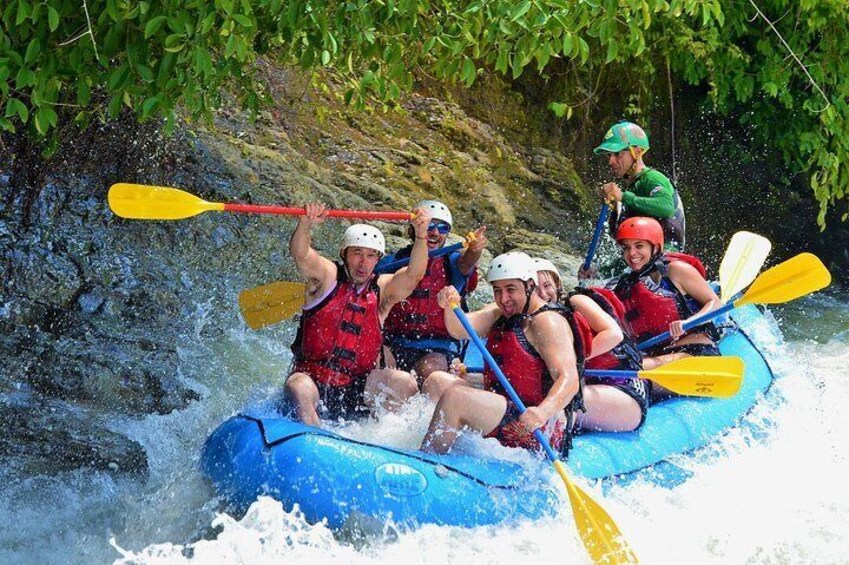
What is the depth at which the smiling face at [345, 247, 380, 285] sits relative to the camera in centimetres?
501

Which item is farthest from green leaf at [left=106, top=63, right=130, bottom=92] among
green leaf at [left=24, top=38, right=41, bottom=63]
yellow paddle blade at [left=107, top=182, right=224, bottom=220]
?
yellow paddle blade at [left=107, top=182, right=224, bottom=220]

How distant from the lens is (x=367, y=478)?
4.15 m

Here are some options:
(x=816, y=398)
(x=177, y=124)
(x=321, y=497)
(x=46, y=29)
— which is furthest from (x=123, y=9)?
(x=816, y=398)

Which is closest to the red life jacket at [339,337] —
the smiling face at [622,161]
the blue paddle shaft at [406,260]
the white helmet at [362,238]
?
the white helmet at [362,238]

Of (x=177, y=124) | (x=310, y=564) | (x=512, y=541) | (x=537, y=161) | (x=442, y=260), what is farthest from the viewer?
(x=537, y=161)

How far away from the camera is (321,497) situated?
4125mm

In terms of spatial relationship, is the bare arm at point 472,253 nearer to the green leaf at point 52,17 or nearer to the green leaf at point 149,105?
the green leaf at point 149,105

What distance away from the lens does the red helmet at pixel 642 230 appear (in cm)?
554

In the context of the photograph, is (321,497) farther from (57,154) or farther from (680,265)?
(57,154)

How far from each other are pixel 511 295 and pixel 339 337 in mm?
815

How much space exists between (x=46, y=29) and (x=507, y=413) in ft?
7.36

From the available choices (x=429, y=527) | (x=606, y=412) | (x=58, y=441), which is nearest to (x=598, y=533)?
(x=429, y=527)

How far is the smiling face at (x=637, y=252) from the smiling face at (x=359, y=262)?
52.0 inches

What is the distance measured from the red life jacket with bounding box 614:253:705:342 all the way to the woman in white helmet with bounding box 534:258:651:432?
572mm
